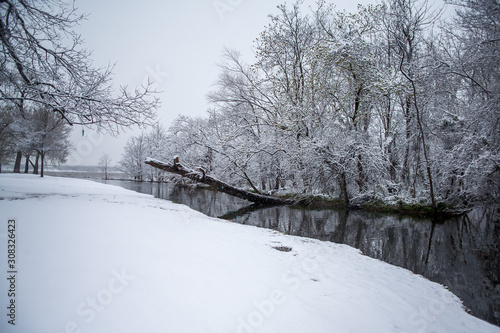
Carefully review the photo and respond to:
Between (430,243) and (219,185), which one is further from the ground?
(219,185)

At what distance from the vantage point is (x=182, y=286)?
244 cm

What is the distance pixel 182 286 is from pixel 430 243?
7.01 metres

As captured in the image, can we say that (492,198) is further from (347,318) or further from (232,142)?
(232,142)

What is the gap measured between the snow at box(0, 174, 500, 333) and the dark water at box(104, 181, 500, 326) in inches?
29.2

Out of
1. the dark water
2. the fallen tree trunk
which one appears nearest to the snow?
the dark water

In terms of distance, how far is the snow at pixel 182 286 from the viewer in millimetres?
1900

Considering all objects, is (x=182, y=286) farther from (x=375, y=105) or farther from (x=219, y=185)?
(x=375, y=105)

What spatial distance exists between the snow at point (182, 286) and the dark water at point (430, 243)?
74 cm

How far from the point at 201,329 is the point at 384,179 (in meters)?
11.9

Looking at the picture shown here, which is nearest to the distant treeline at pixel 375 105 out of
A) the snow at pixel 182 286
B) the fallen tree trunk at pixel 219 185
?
the fallen tree trunk at pixel 219 185

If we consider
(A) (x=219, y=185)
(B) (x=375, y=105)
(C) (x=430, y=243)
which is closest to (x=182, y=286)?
(C) (x=430, y=243)

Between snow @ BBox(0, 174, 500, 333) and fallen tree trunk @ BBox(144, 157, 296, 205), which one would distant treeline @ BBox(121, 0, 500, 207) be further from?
snow @ BBox(0, 174, 500, 333)

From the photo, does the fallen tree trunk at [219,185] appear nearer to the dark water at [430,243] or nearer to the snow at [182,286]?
the dark water at [430,243]

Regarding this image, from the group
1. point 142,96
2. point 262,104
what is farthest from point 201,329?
point 262,104
